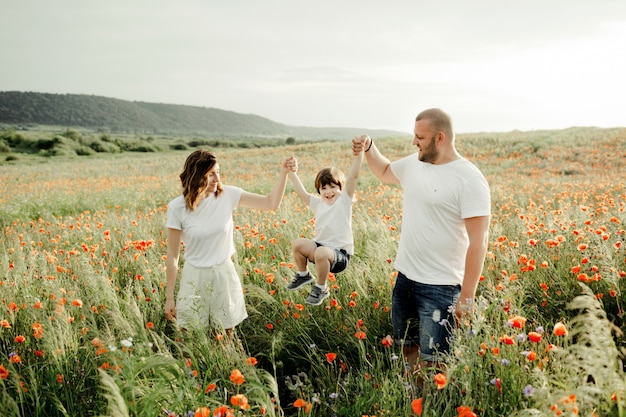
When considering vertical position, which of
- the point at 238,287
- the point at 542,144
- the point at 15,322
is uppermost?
the point at 542,144

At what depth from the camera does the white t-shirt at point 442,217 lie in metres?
2.80

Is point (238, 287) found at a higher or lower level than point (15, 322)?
higher

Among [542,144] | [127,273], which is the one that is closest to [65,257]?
[127,273]

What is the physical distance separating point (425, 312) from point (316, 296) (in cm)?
105

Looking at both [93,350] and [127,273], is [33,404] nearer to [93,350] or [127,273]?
[93,350]

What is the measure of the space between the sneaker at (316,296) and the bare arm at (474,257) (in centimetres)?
125

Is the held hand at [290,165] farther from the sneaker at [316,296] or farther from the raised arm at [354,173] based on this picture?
the sneaker at [316,296]

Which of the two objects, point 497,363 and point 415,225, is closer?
point 497,363

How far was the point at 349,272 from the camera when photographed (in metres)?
4.14

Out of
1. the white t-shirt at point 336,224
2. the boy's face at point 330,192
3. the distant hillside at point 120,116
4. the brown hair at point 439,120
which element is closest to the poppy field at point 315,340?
the white t-shirt at point 336,224

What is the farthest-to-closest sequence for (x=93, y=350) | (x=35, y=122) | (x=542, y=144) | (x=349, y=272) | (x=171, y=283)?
(x=35, y=122)
(x=542, y=144)
(x=349, y=272)
(x=171, y=283)
(x=93, y=350)

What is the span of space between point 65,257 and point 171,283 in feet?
9.42

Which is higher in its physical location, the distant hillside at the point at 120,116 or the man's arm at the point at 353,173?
the distant hillside at the point at 120,116

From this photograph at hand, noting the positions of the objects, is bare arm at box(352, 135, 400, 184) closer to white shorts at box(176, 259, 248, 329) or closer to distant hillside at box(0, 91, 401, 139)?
white shorts at box(176, 259, 248, 329)
